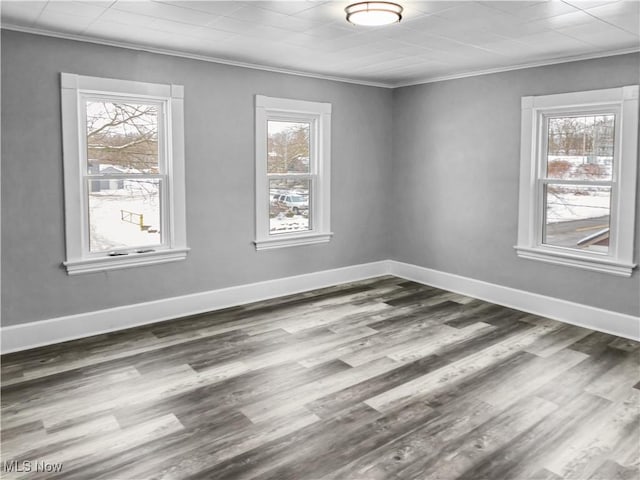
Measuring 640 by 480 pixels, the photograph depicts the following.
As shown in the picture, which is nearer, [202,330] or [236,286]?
[202,330]

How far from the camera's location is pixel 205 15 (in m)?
3.43

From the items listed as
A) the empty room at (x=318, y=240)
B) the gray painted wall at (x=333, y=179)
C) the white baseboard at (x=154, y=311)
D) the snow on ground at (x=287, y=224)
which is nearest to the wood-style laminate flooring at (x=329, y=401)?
the empty room at (x=318, y=240)

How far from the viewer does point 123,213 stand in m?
4.51

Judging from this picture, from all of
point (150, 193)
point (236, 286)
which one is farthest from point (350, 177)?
point (150, 193)

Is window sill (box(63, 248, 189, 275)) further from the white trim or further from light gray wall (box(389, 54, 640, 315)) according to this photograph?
light gray wall (box(389, 54, 640, 315))

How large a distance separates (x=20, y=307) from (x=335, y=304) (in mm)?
2830

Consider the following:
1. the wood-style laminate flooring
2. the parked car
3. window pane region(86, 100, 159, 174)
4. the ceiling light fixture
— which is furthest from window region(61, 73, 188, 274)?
the ceiling light fixture

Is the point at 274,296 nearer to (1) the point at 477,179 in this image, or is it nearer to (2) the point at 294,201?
(2) the point at 294,201

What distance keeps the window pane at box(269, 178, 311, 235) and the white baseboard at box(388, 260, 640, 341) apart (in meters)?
1.50

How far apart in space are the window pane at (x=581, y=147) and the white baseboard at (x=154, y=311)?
258cm

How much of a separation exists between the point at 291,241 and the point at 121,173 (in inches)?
76.2

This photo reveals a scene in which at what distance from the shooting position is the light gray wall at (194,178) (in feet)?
12.8

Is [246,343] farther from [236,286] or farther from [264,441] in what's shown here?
[264,441]

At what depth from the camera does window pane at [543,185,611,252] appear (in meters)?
4.60
